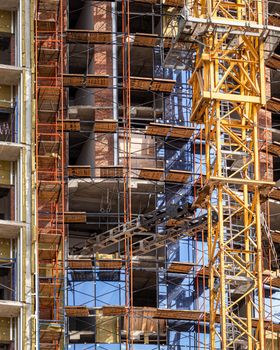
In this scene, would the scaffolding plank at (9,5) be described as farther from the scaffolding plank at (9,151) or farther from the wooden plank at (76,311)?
the wooden plank at (76,311)

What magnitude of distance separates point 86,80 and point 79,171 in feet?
14.5

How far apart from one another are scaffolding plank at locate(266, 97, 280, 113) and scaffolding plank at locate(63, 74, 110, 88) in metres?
8.39

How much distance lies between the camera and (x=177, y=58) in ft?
243

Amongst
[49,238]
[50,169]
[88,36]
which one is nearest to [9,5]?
[50,169]

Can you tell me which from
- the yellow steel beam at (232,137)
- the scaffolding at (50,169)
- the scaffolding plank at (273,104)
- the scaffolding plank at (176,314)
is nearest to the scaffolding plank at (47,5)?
the scaffolding at (50,169)

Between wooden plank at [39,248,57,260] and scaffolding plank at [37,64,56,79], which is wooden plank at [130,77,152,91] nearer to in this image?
scaffolding plank at [37,64,56,79]

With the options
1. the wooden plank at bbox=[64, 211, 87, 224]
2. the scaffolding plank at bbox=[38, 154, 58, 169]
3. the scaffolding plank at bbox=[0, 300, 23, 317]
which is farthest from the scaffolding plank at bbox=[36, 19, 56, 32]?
the scaffolding plank at bbox=[0, 300, 23, 317]

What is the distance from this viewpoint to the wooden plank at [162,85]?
82.4 metres

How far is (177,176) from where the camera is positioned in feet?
268

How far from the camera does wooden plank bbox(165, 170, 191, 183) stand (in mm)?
81375

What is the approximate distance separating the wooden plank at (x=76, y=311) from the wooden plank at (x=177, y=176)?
7688mm

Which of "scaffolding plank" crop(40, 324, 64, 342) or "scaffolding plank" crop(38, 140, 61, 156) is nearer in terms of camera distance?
"scaffolding plank" crop(40, 324, 64, 342)

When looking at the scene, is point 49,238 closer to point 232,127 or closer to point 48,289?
point 48,289

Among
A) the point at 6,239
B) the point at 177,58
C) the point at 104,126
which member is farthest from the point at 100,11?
the point at 6,239
